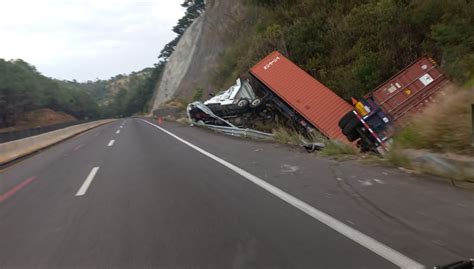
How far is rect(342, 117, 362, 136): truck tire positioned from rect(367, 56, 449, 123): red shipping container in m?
0.89

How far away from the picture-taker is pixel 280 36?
25.0 m

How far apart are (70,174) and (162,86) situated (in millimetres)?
77799

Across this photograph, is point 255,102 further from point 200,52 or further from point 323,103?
point 200,52

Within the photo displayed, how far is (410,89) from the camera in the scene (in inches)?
541

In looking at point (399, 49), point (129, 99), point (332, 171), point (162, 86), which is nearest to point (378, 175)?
point (332, 171)

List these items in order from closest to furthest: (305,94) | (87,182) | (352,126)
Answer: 1. (87,182)
2. (352,126)
3. (305,94)

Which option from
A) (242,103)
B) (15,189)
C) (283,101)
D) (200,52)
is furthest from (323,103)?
(200,52)

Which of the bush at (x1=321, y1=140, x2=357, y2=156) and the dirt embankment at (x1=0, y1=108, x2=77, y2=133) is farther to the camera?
the dirt embankment at (x1=0, y1=108, x2=77, y2=133)

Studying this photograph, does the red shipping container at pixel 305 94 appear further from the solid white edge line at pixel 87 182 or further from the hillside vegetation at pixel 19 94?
the hillside vegetation at pixel 19 94

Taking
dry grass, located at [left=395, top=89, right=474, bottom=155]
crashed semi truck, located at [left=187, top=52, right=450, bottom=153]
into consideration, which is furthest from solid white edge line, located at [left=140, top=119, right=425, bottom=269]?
crashed semi truck, located at [left=187, top=52, right=450, bottom=153]

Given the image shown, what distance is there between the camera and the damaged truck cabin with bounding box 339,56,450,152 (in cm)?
1305

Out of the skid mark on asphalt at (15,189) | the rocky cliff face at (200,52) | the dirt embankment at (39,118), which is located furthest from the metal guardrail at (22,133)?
the dirt embankment at (39,118)

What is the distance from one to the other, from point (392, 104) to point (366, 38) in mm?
7219

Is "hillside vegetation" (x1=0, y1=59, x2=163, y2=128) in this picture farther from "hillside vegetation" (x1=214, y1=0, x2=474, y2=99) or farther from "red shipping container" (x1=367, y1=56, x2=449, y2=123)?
"red shipping container" (x1=367, y1=56, x2=449, y2=123)
